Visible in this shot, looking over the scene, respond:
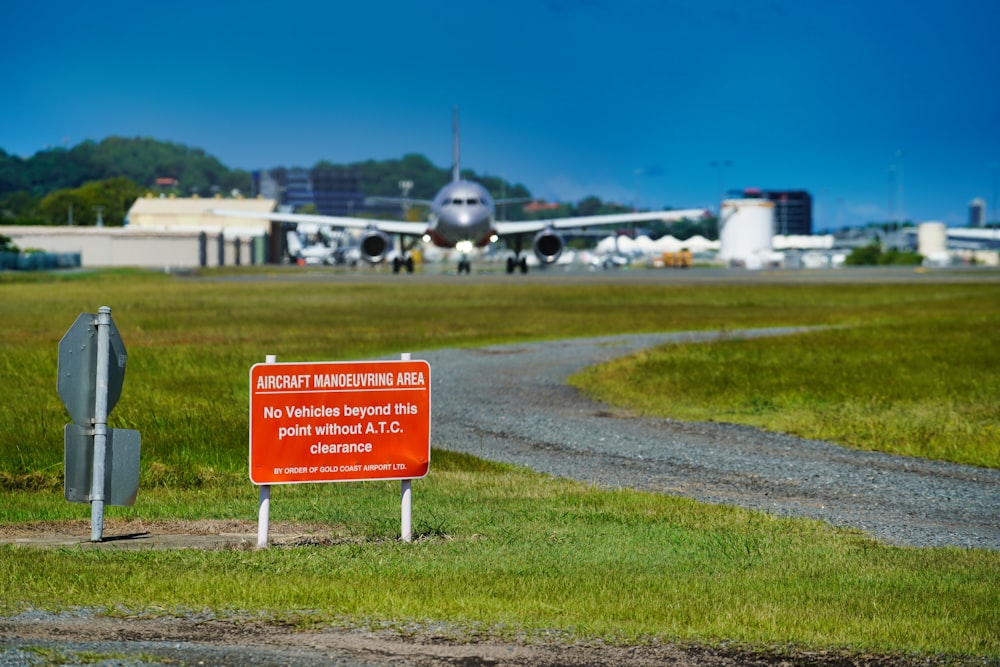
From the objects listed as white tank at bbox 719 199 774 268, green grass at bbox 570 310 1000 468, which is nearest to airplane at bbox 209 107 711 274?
green grass at bbox 570 310 1000 468

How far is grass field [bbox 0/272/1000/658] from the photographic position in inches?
352

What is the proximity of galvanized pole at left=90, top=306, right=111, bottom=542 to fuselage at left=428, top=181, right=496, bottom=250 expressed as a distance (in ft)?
213

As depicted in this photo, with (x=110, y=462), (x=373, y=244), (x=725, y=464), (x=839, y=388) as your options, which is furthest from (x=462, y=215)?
(x=110, y=462)

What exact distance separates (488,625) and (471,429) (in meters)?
12.5

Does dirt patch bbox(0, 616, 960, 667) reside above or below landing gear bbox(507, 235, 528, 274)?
below

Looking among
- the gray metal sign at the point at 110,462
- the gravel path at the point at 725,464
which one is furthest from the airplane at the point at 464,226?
the gray metal sign at the point at 110,462

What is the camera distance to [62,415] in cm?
2020

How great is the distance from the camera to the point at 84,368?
1077cm

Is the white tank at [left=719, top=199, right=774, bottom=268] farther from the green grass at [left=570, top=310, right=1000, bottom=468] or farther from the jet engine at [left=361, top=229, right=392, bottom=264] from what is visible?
the green grass at [left=570, top=310, right=1000, bottom=468]

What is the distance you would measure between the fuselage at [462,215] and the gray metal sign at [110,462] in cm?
6487

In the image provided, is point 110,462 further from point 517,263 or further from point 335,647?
point 517,263

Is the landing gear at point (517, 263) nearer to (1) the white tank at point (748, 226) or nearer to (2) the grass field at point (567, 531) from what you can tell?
(2) the grass field at point (567, 531)

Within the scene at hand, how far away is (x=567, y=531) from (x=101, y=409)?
3892mm

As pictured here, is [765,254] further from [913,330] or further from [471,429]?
[471,429]
